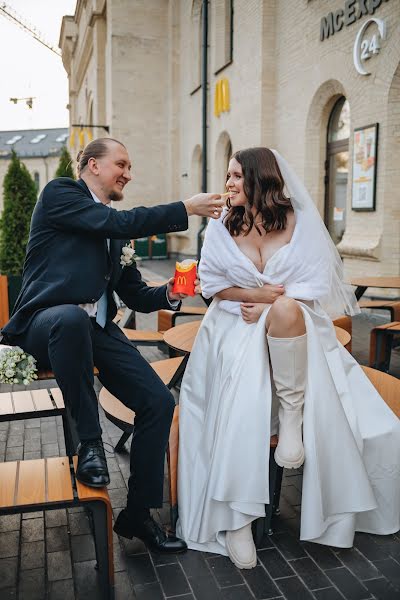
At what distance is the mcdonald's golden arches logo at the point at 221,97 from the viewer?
53.5 feet

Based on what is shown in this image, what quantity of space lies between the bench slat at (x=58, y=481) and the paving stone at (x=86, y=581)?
20.1 inches

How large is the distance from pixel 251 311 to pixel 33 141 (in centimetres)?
8194

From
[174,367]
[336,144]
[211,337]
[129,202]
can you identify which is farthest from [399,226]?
[129,202]

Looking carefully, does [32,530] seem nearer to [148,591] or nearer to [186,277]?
[148,591]

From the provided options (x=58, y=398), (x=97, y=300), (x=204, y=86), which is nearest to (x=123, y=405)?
(x=58, y=398)

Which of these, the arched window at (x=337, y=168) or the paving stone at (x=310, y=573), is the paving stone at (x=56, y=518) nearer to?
the paving stone at (x=310, y=573)

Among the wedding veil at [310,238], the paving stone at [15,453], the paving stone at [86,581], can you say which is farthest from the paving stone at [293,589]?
the paving stone at [15,453]

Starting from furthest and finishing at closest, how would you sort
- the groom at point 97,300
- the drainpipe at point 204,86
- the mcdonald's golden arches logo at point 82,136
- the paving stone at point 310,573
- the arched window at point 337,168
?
the mcdonald's golden arches logo at point 82,136, the drainpipe at point 204,86, the arched window at point 337,168, the groom at point 97,300, the paving stone at point 310,573

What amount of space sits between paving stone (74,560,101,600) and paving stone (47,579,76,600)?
0.09ft

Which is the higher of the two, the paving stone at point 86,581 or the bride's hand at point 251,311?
the bride's hand at point 251,311

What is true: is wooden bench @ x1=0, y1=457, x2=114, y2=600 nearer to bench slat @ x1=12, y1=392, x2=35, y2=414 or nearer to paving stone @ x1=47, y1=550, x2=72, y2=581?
paving stone @ x1=47, y1=550, x2=72, y2=581

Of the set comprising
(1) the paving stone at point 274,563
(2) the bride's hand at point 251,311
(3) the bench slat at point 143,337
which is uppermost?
(2) the bride's hand at point 251,311

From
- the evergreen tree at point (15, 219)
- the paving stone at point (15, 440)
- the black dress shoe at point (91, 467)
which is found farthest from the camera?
the evergreen tree at point (15, 219)

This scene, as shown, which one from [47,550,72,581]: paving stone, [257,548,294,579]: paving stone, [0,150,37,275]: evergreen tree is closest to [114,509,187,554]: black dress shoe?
[47,550,72,581]: paving stone
